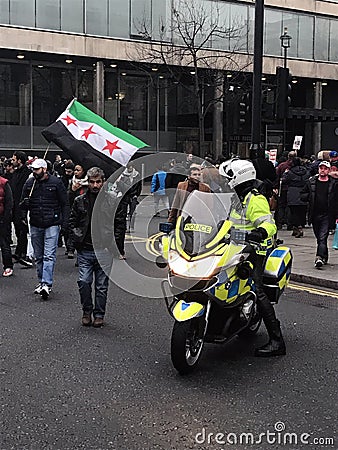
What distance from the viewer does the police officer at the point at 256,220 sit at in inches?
235

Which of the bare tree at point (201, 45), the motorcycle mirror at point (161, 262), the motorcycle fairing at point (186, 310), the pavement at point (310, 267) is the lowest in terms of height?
the pavement at point (310, 267)

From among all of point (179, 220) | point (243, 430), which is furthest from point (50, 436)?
point (179, 220)

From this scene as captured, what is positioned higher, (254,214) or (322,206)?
(254,214)

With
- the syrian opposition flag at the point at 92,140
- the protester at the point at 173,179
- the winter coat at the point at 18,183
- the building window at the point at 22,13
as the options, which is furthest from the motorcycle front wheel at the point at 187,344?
the building window at the point at 22,13

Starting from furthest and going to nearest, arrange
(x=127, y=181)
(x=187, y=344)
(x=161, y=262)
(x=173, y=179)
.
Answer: (x=173, y=179), (x=127, y=181), (x=161, y=262), (x=187, y=344)

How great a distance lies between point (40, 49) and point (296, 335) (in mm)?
26134

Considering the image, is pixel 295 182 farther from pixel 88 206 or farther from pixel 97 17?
pixel 97 17

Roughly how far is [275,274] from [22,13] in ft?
87.3

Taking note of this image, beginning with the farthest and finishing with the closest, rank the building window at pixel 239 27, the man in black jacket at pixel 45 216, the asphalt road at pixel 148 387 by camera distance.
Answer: the building window at pixel 239 27 < the man in black jacket at pixel 45 216 < the asphalt road at pixel 148 387

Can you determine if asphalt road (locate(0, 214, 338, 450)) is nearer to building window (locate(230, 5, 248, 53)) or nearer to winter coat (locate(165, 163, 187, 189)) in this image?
winter coat (locate(165, 163, 187, 189))

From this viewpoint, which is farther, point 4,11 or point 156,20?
point 156,20

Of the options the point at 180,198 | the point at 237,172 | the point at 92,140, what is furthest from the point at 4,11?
the point at 237,172

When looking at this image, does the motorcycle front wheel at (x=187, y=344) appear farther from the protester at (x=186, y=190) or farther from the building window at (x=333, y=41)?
the building window at (x=333, y=41)

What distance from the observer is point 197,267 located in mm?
5516
